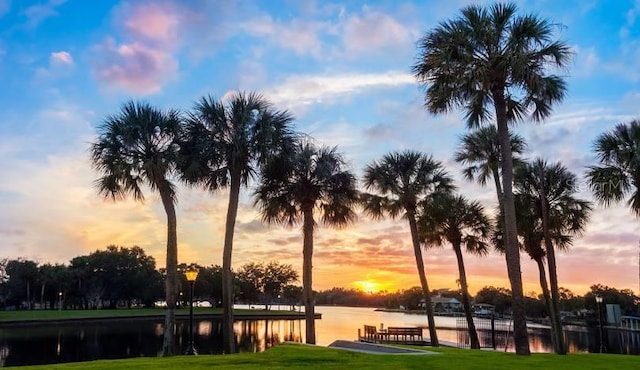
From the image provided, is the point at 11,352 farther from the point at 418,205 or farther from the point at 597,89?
the point at 597,89

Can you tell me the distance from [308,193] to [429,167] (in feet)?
24.9

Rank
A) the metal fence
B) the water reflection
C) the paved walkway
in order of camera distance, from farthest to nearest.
Result: the metal fence → the water reflection → the paved walkway

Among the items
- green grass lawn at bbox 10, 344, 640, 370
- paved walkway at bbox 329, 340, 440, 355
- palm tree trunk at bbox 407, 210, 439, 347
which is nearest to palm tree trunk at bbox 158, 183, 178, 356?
paved walkway at bbox 329, 340, 440, 355

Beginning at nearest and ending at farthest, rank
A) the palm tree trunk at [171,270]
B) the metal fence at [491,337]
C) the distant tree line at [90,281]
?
the palm tree trunk at [171,270]
the metal fence at [491,337]
the distant tree line at [90,281]

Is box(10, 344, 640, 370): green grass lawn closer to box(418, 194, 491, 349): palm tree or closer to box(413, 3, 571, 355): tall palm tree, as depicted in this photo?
box(413, 3, 571, 355): tall palm tree

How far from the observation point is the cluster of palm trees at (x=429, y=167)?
17.0 meters

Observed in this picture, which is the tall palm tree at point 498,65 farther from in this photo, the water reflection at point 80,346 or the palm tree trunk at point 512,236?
the water reflection at point 80,346

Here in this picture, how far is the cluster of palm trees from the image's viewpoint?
17031mm

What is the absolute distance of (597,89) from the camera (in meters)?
20.1

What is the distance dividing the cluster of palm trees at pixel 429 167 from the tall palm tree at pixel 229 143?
5 cm

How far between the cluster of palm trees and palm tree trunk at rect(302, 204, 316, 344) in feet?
0.18

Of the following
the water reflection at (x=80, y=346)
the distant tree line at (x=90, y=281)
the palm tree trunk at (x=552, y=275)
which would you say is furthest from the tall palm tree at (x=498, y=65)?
the distant tree line at (x=90, y=281)

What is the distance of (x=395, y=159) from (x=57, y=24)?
58.8ft

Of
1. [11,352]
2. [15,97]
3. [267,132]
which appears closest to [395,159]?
[267,132]
